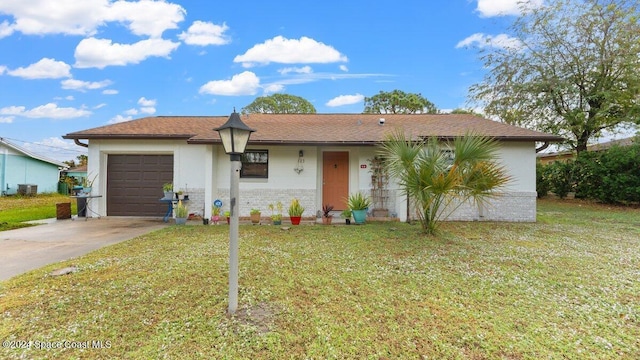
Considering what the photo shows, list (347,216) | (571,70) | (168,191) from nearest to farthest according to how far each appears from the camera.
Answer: (347,216) → (168,191) → (571,70)

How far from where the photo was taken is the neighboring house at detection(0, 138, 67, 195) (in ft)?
61.3

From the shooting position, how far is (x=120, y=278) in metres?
4.27

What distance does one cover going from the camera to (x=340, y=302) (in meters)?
3.55

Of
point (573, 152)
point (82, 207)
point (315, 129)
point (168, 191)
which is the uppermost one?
point (315, 129)

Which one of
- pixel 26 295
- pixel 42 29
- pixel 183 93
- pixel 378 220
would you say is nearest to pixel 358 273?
pixel 26 295

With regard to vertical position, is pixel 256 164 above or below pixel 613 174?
above

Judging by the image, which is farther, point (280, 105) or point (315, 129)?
point (280, 105)

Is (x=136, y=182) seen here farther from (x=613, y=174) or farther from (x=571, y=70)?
(x=571, y=70)

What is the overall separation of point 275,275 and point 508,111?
59.1 feet

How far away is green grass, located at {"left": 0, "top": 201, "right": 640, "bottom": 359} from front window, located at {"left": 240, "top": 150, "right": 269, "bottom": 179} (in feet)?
13.3

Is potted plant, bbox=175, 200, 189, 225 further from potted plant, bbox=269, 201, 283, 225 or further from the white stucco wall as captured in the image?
potted plant, bbox=269, 201, 283, 225

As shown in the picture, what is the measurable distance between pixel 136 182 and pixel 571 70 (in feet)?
69.5

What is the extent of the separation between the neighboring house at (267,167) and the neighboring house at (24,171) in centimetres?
1489

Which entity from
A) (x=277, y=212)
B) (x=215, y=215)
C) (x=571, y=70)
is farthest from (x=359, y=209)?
(x=571, y=70)
